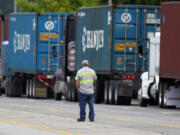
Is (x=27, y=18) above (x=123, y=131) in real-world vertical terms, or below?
above

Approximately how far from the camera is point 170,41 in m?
29.8

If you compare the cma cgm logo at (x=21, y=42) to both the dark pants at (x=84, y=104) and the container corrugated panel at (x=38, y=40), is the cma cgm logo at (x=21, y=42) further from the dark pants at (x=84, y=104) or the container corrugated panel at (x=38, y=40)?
the dark pants at (x=84, y=104)

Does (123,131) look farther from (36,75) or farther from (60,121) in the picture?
(36,75)

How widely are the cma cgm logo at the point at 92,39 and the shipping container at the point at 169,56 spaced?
4518mm

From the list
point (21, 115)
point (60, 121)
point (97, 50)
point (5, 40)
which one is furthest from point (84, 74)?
point (5, 40)

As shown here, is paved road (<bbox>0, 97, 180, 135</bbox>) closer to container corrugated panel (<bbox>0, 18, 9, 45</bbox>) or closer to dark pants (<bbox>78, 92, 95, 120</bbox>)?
dark pants (<bbox>78, 92, 95, 120</bbox>)

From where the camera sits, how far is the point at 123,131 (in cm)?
1762

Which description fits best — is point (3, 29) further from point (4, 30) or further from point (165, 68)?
point (165, 68)

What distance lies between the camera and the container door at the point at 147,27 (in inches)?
1321

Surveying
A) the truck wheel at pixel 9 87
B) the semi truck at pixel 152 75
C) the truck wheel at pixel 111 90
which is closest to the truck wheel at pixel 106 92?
the truck wheel at pixel 111 90

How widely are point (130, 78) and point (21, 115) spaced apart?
10864 millimetres

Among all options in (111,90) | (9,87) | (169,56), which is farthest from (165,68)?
(9,87)

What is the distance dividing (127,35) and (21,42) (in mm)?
10423

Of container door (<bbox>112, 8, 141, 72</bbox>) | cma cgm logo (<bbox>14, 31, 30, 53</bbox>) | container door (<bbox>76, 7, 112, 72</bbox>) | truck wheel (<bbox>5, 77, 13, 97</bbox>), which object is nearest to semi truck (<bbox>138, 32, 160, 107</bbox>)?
container door (<bbox>112, 8, 141, 72</bbox>)
